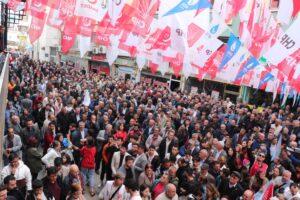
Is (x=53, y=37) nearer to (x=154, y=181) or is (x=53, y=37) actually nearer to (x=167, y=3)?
(x=167, y=3)

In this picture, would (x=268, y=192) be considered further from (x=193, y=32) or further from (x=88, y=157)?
(x=193, y=32)

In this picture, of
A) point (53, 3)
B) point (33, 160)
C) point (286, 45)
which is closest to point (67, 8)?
point (53, 3)

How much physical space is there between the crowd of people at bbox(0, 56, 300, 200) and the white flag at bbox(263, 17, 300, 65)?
2142 millimetres

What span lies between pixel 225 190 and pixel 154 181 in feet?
4.47

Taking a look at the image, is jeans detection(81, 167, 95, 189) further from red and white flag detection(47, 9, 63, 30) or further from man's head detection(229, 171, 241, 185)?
red and white flag detection(47, 9, 63, 30)

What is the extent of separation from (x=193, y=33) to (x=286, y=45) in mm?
3678

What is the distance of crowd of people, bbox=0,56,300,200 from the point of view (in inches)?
253

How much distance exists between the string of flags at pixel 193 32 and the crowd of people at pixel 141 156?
1823mm

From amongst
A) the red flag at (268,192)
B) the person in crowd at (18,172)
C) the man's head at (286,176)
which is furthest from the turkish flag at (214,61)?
the person in crowd at (18,172)

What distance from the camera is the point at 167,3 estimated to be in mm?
12141

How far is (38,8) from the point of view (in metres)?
15.8

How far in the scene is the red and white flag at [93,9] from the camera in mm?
14469

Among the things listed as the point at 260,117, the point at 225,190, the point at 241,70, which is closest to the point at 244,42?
the point at 241,70

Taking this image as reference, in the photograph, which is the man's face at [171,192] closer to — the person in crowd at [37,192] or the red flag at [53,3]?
the person in crowd at [37,192]
